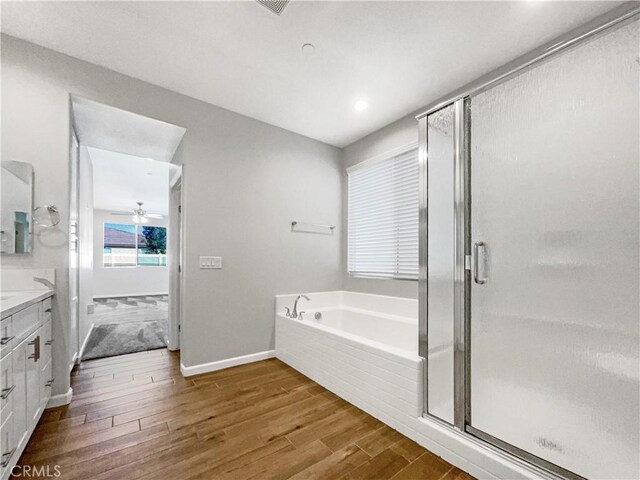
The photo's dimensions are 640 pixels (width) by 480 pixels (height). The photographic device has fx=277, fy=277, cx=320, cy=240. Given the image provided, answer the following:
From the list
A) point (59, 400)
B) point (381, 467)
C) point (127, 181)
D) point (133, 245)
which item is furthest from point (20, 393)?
point (133, 245)

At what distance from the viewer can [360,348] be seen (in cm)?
208

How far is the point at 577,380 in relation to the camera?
1.22 m

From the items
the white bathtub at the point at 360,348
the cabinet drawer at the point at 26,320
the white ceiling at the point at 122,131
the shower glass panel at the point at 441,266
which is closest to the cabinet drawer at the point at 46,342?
the cabinet drawer at the point at 26,320

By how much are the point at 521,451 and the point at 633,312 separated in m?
0.83

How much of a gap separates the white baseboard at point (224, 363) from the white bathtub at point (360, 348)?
0.51 feet

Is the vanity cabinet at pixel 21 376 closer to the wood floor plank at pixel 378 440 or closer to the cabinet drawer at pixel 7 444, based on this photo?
the cabinet drawer at pixel 7 444

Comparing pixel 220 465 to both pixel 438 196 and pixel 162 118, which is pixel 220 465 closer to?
pixel 438 196

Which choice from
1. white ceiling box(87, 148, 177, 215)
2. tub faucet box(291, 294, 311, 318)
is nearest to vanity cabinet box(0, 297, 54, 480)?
tub faucet box(291, 294, 311, 318)

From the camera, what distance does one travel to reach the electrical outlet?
2.74 meters

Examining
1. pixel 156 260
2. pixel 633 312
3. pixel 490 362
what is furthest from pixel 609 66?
pixel 156 260

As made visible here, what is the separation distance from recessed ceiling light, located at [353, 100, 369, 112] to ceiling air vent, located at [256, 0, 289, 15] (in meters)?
1.21

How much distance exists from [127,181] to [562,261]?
6.35 meters

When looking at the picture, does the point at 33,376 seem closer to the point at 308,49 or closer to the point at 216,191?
the point at 216,191

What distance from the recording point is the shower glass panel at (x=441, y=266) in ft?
5.40
